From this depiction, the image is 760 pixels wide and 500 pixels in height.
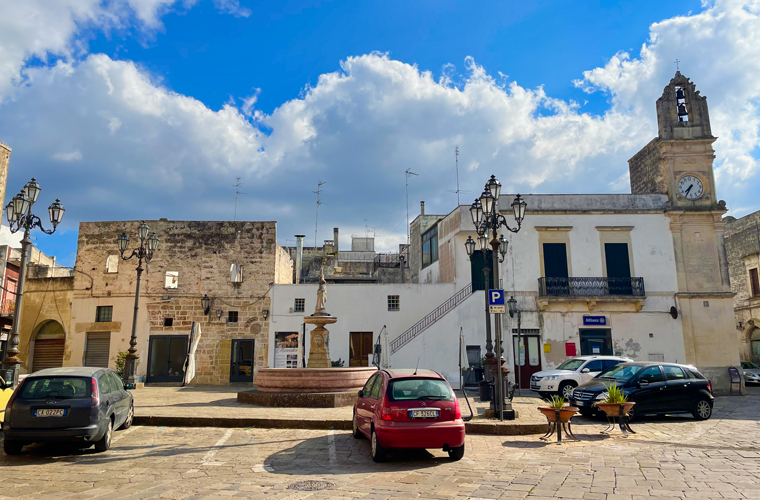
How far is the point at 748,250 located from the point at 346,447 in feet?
115

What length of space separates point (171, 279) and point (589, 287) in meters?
20.1

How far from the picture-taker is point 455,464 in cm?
806

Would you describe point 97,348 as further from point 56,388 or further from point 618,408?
point 618,408

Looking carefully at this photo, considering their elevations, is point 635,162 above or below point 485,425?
above

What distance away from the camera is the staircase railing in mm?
24281

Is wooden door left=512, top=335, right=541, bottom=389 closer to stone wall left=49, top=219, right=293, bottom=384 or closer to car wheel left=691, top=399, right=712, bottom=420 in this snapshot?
car wheel left=691, top=399, right=712, bottom=420

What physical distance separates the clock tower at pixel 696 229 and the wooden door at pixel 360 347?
46.8 feet

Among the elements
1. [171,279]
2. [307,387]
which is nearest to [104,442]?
[307,387]

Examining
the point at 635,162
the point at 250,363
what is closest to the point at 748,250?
the point at 635,162

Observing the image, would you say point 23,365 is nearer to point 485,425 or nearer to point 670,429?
point 485,425

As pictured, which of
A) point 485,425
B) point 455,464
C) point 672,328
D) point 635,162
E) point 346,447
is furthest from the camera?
point 635,162

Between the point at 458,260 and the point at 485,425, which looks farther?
the point at 458,260

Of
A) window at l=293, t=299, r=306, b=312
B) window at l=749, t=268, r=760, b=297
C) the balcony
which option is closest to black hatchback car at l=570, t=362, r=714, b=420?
the balcony

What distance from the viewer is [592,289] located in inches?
988
